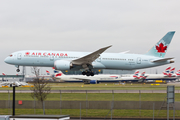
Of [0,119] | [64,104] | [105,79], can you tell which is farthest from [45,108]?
[105,79]

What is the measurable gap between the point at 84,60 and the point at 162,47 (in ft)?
49.2

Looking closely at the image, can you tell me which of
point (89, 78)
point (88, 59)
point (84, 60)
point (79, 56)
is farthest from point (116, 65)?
point (89, 78)

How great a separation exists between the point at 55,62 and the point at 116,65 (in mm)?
9837

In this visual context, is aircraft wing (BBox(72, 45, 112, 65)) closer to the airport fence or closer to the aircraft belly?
the aircraft belly

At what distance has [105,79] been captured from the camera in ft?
315

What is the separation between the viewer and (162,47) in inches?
1889

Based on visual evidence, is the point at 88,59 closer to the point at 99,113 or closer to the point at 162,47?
the point at 162,47

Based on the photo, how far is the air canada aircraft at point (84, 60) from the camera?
42.1m

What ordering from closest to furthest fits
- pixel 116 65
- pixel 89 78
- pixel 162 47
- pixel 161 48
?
pixel 116 65, pixel 161 48, pixel 162 47, pixel 89 78

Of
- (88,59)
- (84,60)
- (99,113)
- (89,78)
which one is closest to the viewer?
(99,113)

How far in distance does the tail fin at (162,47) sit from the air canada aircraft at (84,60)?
1.41 meters

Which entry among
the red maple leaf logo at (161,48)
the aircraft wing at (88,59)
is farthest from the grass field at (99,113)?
the red maple leaf logo at (161,48)

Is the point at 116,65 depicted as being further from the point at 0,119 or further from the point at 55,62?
the point at 0,119

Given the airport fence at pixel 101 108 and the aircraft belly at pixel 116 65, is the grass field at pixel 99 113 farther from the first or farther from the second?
the aircraft belly at pixel 116 65
